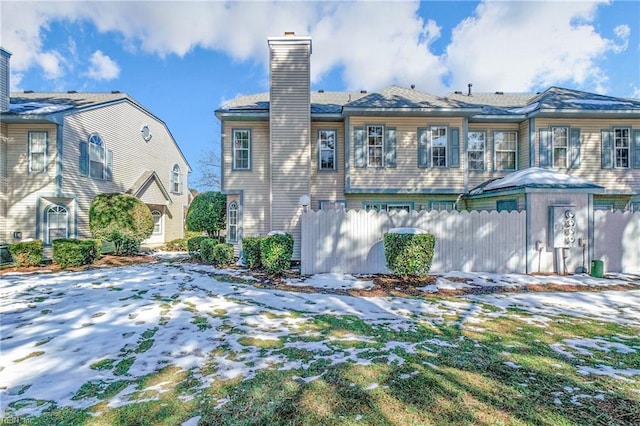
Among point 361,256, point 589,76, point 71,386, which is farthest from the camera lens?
point 589,76

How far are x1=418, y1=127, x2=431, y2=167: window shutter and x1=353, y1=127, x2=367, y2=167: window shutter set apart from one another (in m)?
2.34

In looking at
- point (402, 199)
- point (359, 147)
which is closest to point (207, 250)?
point (359, 147)

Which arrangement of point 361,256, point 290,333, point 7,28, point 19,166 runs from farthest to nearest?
point 19,166, point 7,28, point 361,256, point 290,333

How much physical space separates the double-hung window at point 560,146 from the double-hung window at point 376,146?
7.35 meters

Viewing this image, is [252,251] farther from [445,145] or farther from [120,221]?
[445,145]

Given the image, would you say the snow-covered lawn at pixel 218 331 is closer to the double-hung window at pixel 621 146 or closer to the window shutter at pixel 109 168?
the double-hung window at pixel 621 146

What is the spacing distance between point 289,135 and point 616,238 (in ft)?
37.5

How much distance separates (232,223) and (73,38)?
15.4m

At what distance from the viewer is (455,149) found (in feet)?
37.9

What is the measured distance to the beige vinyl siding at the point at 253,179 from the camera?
39.0 ft

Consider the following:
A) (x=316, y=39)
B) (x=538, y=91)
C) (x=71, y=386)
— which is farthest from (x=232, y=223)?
(x=538, y=91)

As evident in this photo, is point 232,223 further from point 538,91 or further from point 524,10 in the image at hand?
point 538,91

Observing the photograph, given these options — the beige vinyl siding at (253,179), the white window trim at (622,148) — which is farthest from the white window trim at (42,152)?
the white window trim at (622,148)

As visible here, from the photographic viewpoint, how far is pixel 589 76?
18672mm
